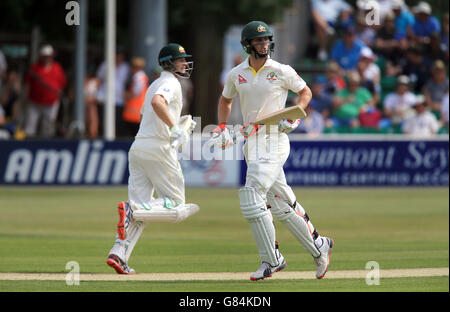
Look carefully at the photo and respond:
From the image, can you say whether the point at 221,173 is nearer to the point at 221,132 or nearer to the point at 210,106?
the point at 210,106

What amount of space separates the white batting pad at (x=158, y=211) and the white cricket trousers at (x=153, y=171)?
8cm

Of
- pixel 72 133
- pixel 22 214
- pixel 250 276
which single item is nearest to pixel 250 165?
pixel 250 276

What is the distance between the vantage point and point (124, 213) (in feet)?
25.8

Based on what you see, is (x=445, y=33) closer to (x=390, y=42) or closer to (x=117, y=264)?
(x=390, y=42)

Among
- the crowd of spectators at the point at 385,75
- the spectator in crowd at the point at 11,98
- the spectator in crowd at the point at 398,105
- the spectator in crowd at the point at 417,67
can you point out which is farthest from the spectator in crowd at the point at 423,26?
the spectator in crowd at the point at 11,98

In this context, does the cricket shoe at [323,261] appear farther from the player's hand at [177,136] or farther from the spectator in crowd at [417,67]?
the spectator in crowd at [417,67]

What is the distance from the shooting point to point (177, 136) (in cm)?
774

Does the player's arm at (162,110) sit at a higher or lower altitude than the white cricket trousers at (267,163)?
higher

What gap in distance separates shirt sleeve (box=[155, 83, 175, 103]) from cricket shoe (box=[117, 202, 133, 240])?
96 cm

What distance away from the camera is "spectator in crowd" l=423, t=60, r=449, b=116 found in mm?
18484

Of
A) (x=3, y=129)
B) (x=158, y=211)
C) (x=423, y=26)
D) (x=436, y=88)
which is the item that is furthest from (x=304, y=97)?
(x=423, y=26)

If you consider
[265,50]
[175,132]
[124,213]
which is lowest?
[124,213]

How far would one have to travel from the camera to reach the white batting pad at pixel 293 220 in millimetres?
7734

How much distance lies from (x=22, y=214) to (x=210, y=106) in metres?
8.13
